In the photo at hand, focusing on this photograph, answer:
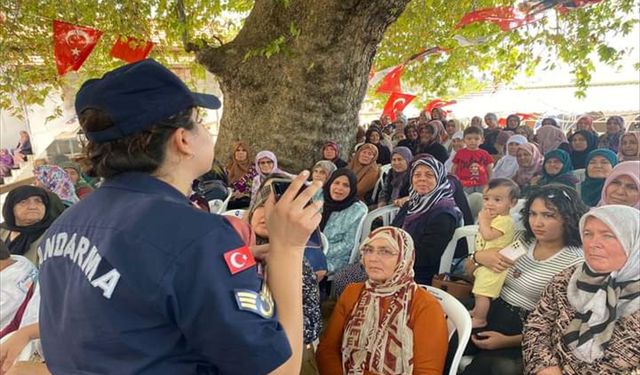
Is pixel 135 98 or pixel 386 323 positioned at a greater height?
pixel 135 98

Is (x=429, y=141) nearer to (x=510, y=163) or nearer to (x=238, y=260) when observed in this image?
(x=510, y=163)

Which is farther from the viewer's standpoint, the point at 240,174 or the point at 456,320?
the point at 240,174

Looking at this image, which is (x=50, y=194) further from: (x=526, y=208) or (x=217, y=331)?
(x=526, y=208)

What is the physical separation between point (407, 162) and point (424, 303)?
10.4ft

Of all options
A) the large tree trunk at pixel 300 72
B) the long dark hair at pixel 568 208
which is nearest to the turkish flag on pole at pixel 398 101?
the large tree trunk at pixel 300 72

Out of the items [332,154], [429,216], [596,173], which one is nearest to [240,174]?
[332,154]

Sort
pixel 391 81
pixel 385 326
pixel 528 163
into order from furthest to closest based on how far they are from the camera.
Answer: pixel 391 81 → pixel 528 163 → pixel 385 326

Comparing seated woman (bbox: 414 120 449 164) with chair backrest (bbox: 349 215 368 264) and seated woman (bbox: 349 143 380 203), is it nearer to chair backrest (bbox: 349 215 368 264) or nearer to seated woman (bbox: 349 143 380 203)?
seated woman (bbox: 349 143 380 203)


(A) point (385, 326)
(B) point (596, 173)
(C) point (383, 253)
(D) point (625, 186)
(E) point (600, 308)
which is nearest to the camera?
(E) point (600, 308)

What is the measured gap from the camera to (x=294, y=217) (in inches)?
33.3

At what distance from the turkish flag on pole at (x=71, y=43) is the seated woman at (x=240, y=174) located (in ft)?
7.08

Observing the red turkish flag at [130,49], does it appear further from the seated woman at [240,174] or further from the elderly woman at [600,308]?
the elderly woman at [600,308]

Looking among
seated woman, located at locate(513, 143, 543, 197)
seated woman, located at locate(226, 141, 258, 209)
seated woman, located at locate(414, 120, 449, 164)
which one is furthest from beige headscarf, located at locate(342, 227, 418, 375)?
seated woman, located at locate(414, 120, 449, 164)

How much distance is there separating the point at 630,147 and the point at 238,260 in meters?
5.17
